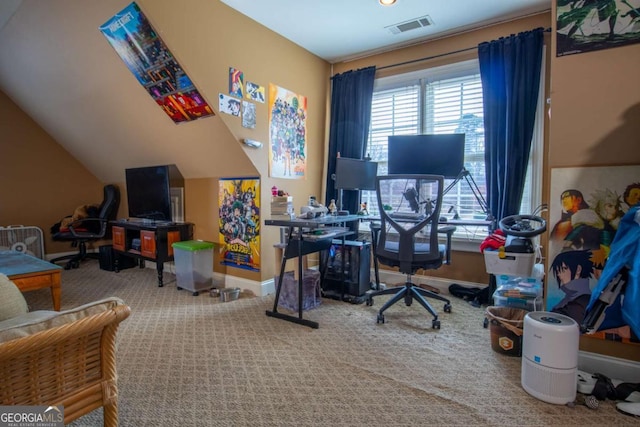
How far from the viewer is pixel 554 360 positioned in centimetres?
167

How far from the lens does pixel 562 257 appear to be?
203 cm

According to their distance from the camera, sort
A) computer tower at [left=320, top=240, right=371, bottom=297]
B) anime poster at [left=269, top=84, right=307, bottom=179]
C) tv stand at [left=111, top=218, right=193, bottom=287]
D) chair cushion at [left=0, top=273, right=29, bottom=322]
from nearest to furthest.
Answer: chair cushion at [left=0, top=273, right=29, bottom=322] < computer tower at [left=320, top=240, right=371, bottom=297] < anime poster at [left=269, top=84, right=307, bottom=179] < tv stand at [left=111, top=218, right=193, bottom=287]

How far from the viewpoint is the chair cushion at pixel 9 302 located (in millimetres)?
1275

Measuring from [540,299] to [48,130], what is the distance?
648cm

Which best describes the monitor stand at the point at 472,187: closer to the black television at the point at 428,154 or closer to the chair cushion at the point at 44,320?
the black television at the point at 428,154

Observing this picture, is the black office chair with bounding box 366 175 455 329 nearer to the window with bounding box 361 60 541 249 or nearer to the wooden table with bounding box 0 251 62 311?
the window with bounding box 361 60 541 249

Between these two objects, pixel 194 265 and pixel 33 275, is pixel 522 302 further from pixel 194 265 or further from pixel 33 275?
pixel 33 275

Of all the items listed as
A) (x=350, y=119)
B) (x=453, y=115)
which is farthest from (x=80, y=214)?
(x=453, y=115)

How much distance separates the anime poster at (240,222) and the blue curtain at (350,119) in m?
1.09

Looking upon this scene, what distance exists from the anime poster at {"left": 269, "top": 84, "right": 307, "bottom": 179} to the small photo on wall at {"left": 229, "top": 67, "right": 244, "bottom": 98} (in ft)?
1.25

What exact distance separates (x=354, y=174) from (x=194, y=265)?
1.92 meters

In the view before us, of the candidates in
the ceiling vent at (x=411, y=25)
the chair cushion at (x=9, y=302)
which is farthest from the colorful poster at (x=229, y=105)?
the chair cushion at (x=9, y=302)

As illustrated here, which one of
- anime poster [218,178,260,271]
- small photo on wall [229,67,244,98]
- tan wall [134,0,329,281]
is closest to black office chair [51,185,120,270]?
tan wall [134,0,329,281]

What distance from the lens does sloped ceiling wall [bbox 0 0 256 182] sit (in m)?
2.80
